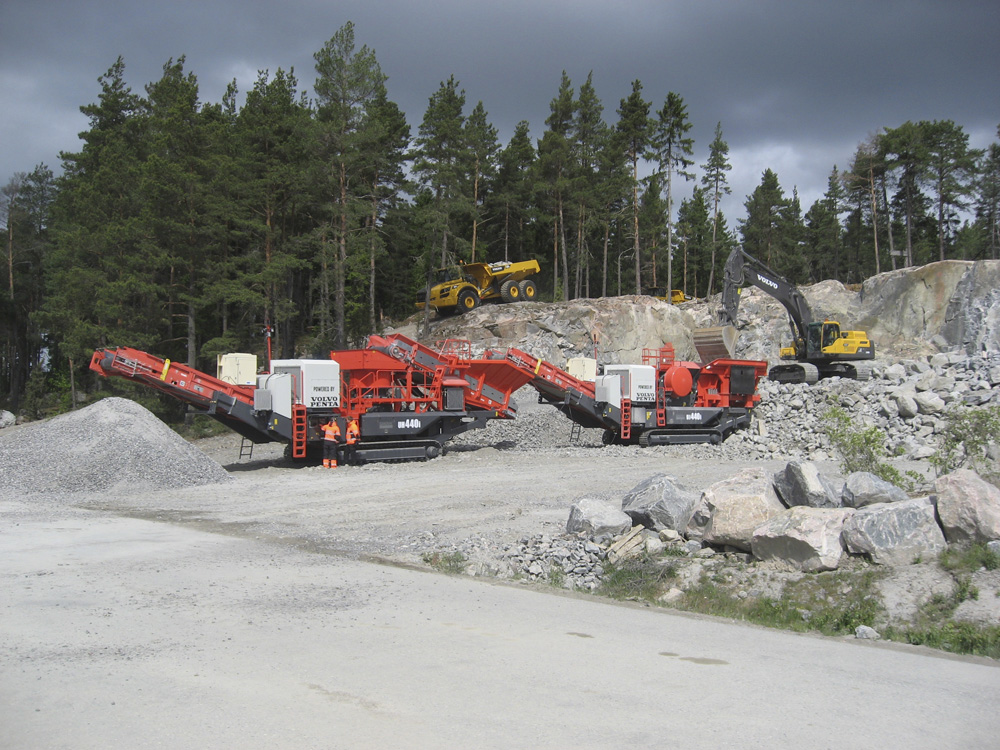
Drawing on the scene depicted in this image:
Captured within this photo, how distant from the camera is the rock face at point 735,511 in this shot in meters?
8.32

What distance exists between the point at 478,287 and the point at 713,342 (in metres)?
11.9

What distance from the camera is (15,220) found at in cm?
5069

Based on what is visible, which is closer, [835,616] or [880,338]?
[835,616]

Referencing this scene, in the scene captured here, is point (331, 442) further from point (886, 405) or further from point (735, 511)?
point (886, 405)

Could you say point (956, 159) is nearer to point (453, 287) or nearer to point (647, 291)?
point (647, 291)

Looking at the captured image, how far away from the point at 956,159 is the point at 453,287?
98.9 ft

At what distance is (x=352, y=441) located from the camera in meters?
17.9

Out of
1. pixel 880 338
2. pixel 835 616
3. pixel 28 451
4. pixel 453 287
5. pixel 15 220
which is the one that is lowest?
pixel 835 616

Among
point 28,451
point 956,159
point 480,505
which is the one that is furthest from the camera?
point 956,159

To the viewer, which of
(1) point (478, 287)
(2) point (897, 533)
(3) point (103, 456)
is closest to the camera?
(2) point (897, 533)

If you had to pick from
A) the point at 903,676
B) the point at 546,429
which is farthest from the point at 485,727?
the point at 546,429

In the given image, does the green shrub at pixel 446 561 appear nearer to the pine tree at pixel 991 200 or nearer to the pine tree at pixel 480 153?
the pine tree at pixel 480 153

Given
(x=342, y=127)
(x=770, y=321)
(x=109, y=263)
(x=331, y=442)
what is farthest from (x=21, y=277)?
(x=770, y=321)

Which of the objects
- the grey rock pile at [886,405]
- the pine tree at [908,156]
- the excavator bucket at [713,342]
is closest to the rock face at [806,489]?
the grey rock pile at [886,405]
